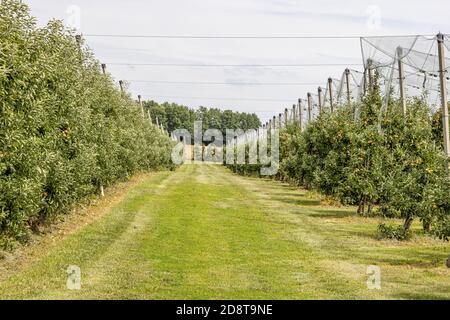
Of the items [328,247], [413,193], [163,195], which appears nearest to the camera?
[328,247]

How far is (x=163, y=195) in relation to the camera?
38.6 m

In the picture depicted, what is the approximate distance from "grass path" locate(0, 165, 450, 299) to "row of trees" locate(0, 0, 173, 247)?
1.57 m

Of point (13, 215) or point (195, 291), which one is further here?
point (13, 215)

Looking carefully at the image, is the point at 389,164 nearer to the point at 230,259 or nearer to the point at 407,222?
the point at 407,222

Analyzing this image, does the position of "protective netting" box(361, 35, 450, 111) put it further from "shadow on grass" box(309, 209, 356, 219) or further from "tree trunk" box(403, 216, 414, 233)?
"tree trunk" box(403, 216, 414, 233)

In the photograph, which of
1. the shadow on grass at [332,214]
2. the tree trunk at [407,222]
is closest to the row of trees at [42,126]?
the shadow on grass at [332,214]

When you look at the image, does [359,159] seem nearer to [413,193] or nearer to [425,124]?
[425,124]

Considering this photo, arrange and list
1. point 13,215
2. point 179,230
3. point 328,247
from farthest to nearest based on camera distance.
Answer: point 179,230
point 328,247
point 13,215

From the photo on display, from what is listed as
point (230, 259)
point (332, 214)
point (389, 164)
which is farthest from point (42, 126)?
point (332, 214)

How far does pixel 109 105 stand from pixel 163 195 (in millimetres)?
6952

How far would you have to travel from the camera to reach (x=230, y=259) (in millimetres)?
17297

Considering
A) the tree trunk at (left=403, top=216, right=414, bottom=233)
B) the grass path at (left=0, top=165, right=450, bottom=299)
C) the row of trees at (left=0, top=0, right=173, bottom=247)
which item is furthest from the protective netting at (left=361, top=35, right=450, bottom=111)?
the row of trees at (left=0, top=0, right=173, bottom=247)

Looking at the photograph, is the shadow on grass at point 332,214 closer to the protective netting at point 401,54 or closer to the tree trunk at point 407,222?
the protective netting at point 401,54
